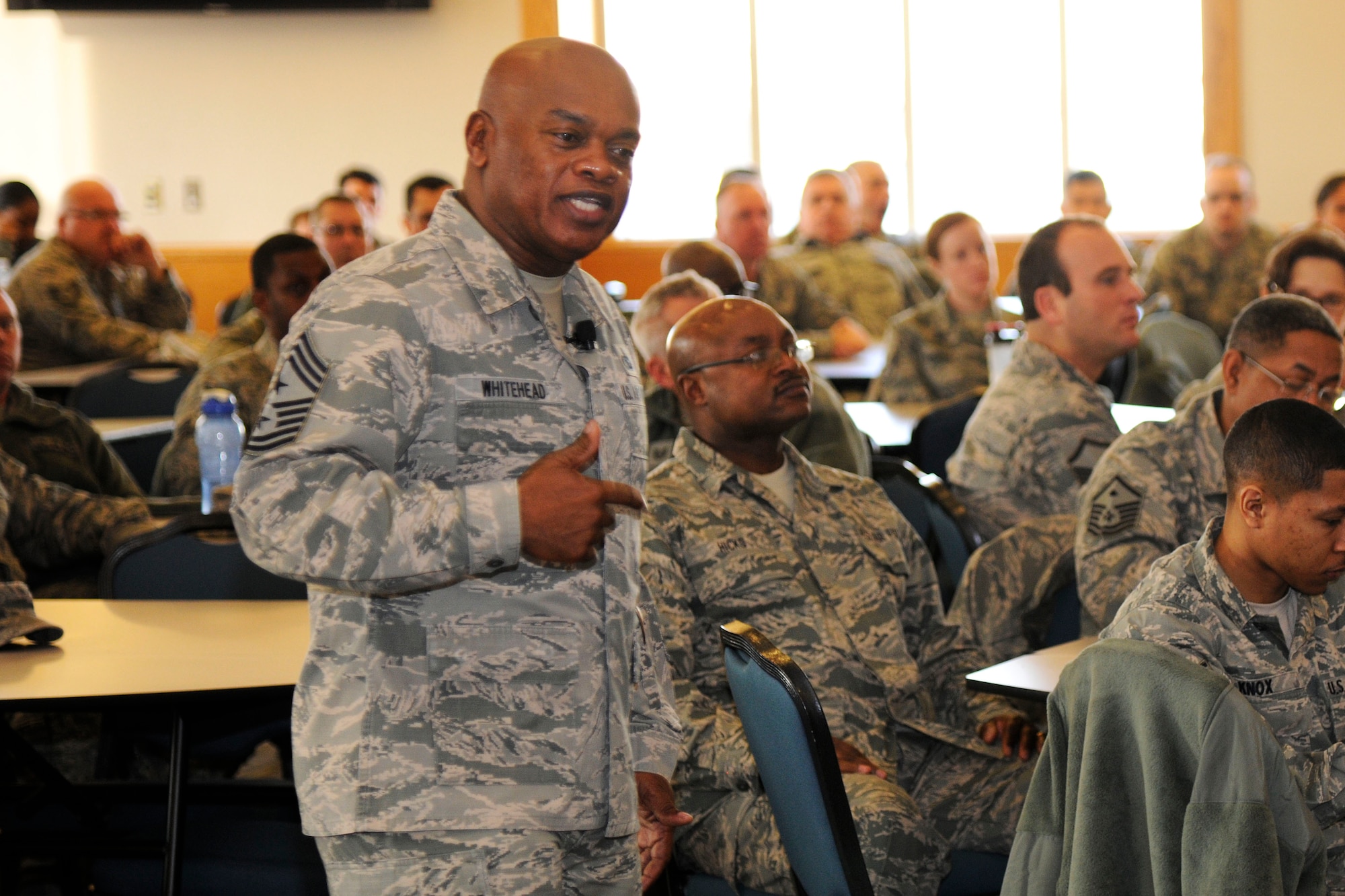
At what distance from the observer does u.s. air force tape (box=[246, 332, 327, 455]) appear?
138 centimetres

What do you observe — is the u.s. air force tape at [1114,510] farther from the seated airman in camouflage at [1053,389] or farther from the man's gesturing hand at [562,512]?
the man's gesturing hand at [562,512]

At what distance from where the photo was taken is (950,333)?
19.2ft

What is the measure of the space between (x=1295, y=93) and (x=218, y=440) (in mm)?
8458

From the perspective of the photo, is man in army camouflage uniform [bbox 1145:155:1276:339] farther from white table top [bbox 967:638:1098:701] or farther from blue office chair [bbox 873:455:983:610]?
white table top [bbox 967:638:1098:701]

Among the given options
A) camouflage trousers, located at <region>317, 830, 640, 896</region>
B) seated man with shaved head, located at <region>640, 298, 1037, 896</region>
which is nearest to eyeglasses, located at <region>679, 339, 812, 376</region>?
seated man with shaved head, located at <region>640, 298, 1037, 896</region>

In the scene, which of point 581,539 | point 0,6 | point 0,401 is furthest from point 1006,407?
point 0,6

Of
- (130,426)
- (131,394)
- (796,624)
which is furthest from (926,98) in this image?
(796,624)

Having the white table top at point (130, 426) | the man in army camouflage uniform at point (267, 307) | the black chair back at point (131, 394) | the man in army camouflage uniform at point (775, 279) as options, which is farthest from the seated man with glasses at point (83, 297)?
the man in army camouflage uniform at point (775, 279)

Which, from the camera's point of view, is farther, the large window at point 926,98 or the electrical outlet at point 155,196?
the electrical outlet at point 155,196

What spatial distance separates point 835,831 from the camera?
6.29ft

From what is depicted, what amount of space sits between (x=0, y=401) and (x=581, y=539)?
278 cm

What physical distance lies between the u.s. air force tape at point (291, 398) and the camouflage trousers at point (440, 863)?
Answer: 0.42m

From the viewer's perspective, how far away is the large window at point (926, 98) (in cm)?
1002

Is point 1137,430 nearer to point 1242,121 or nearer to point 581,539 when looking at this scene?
point 581,539
